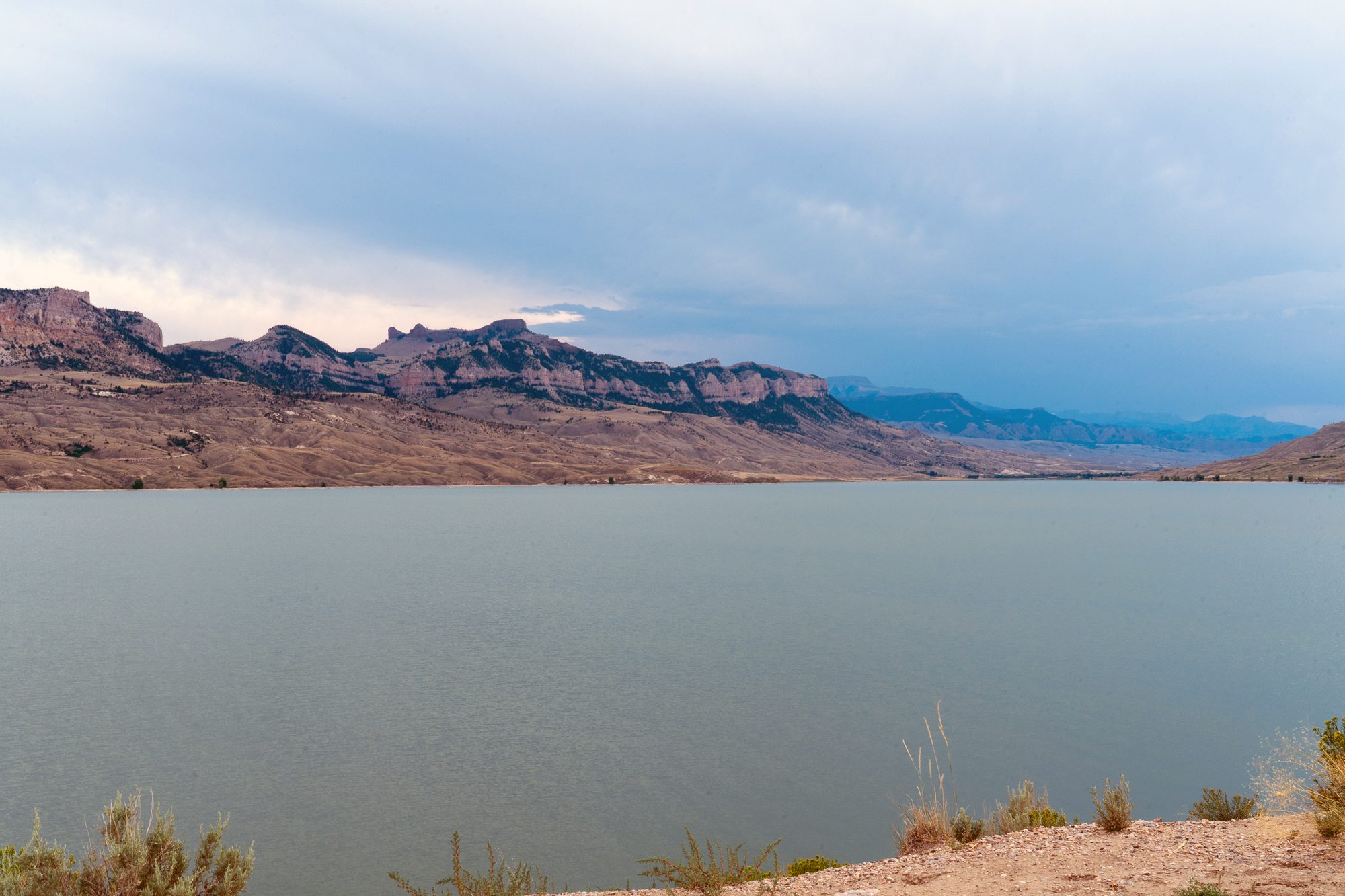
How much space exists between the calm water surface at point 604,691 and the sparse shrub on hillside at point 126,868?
13.9 ft

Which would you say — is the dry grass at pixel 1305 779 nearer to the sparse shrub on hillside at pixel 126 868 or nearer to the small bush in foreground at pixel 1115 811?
the small bush in foreground at pixel 1115 811

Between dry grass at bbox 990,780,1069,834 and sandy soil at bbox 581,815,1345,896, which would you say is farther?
dry grass at bbox 990,780,1069,834

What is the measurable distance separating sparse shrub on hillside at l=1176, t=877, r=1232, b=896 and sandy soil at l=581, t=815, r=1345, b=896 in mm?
150

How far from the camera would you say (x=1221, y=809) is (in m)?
15.0

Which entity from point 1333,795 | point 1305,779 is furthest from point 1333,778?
point 1305,779

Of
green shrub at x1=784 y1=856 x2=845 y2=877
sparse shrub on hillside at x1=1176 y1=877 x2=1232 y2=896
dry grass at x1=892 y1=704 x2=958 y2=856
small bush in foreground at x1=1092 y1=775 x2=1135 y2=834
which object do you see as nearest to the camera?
sparse shrub on hillside at x1=1176 y1=877 x2=1232 y2=896

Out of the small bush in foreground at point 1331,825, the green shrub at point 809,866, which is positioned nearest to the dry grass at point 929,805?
the green shrub at point 809,866

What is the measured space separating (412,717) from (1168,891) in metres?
19.9

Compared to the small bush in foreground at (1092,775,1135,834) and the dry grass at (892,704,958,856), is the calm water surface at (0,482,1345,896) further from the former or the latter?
the small bush in foreground at (1092,775,1135,834)

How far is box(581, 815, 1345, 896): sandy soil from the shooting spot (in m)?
10.4

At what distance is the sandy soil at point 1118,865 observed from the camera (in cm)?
1038

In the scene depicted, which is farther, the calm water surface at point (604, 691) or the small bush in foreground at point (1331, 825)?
the calm water surface at point (604, 691)

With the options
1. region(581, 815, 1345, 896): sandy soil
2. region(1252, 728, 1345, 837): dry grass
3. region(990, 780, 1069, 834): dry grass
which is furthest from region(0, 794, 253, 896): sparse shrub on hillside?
region(1252, 728, 1345, 837): dry grass

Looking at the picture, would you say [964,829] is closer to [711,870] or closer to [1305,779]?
[711,870]
